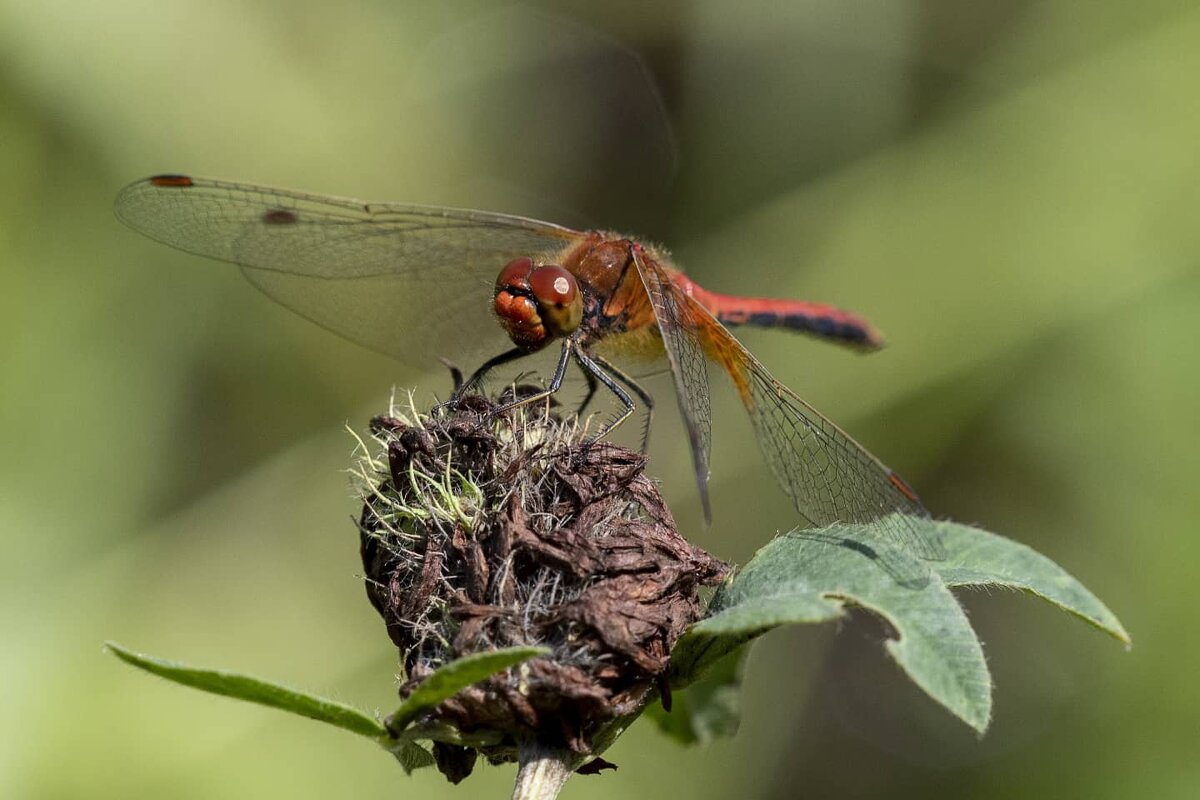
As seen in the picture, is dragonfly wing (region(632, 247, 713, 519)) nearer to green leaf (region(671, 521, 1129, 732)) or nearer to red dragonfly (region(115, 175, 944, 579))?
red dragonfly (region(115, 175, 944, 579))

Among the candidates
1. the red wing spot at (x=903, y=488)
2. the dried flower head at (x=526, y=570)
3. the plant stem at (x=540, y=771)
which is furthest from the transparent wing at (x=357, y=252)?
the plant stem at (x=540, y=771)

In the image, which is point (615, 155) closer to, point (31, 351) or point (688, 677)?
point (31, 351)

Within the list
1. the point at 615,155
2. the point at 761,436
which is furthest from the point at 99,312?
the point at 761,436

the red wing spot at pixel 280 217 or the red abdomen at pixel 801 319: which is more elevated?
the red wing spot at pixel 280 217

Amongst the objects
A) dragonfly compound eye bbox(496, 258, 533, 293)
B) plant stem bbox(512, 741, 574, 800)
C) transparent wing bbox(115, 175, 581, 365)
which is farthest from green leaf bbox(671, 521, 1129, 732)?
transparent wing bbox(115, 175, 581, 365)

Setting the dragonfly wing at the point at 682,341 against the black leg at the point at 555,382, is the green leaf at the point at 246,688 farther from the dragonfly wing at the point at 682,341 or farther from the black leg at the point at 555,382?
the dragonfly wing at the point at 682,341

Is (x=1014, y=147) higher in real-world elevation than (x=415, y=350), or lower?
higher
